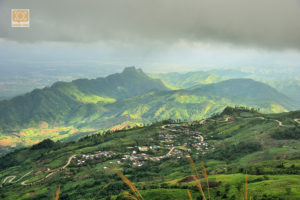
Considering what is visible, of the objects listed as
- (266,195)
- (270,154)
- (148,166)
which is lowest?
(148,166)

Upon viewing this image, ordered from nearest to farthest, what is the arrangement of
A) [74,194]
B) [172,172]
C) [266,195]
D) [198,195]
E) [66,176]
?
1. [266,195]
2. [198,195]
3. [74,194]
4. [172,172]
5. [66,176]

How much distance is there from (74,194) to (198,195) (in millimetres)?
94373

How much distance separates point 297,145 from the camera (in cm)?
18888

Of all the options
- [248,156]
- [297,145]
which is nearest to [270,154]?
[248,156]

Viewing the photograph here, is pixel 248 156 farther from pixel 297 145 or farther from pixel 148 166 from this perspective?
pixel 148 166

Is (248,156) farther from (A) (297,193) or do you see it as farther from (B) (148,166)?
(A) (297,193)

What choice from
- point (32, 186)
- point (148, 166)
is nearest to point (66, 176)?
point (32, 186)

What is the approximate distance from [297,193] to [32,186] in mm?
178904

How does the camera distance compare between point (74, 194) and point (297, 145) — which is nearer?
point (74, 194)

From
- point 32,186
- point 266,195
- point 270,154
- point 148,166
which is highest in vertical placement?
point 266,195

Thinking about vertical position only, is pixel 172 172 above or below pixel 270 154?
below

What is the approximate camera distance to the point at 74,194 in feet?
505

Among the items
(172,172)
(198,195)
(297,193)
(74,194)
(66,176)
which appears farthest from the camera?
(66,176)

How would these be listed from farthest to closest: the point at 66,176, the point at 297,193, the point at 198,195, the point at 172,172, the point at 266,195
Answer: the point at 66,176 → the point at 172,172 → the point at 198,195 → the point at 266,195 → the point at 297,193
